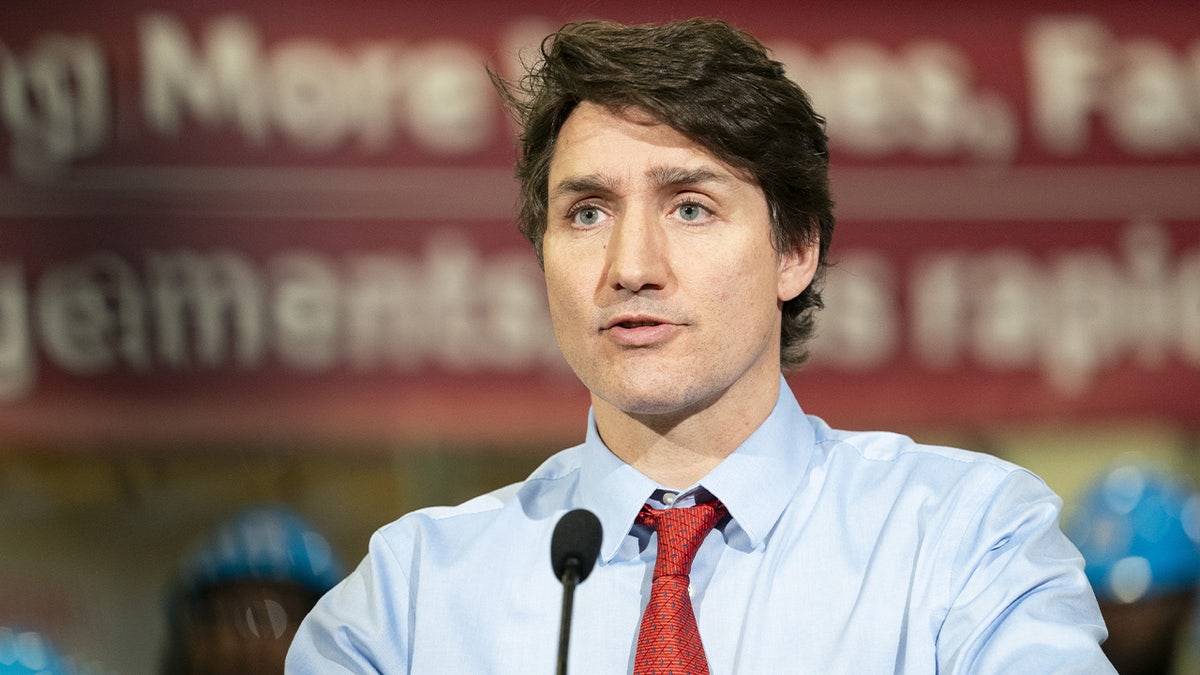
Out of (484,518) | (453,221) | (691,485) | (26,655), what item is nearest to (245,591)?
(26,655)

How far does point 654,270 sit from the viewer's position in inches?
68.8

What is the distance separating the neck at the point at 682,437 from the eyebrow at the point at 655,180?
29cm

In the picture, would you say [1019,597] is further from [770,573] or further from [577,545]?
[577,545]

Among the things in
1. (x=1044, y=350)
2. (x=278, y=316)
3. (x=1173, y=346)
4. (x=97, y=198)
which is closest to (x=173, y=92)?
(x=97, y=198)

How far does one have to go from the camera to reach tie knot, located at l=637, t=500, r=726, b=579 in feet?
5.72

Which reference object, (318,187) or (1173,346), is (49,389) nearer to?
(318,187)

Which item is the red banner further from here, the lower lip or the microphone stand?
the microphone stand

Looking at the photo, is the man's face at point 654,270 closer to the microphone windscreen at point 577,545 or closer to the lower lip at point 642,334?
the lower lip at point 642,334

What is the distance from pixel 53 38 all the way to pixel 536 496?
1.93 meters

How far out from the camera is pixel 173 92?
3223 millimetres

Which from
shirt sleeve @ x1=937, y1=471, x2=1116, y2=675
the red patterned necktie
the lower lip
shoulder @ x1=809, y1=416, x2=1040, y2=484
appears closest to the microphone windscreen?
the red patterned necktie

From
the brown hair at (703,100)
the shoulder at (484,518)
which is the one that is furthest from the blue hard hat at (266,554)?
the brown hair at (703,100)

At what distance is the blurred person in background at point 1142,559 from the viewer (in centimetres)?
313

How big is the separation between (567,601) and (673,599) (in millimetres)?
296
